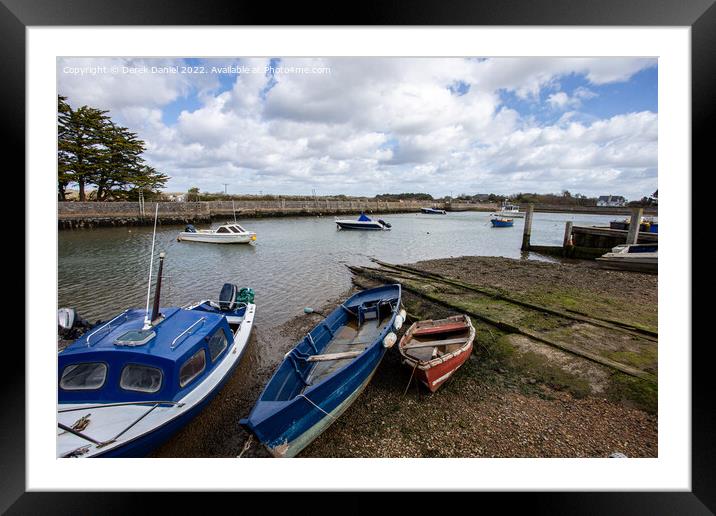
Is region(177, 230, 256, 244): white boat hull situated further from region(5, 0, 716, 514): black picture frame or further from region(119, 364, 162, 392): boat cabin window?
region(5, 0, 716, 514): black picture frame

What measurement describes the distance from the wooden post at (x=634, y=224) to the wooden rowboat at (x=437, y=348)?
45.9 feet

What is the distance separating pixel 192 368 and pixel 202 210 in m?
29.9

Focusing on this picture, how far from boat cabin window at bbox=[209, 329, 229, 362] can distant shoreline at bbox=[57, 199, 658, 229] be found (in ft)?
8.54

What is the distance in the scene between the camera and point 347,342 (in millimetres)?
6059

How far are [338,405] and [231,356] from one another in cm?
210

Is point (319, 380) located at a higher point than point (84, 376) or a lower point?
lower

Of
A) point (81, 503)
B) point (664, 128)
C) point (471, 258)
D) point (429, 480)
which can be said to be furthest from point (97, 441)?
point (471, 258)

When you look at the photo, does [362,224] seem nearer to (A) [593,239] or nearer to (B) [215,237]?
(B) [215,237]

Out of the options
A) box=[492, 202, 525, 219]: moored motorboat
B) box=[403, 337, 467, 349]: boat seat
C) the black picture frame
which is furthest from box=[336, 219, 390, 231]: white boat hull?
box=[492, 202, 525, 219]: moored motorboat

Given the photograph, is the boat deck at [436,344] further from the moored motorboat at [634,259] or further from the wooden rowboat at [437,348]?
the moored motorboat at [634,259]

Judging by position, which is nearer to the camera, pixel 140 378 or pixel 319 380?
pixel 140 378

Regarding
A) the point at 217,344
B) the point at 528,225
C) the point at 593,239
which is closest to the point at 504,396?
the point at 217,344
